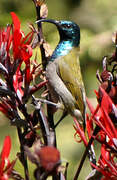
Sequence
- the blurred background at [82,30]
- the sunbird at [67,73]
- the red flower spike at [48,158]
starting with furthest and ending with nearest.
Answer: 1. the blurred background at [82,30]
2. the sunbird at [67,73]
3. the red flower spike at [48,158]

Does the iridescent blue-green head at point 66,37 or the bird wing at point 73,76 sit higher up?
the iridescent blue-green head at point 66,37

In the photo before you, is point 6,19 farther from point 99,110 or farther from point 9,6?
point 99,110

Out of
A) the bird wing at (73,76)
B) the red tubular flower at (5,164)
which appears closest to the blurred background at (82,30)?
the bird wing at (73,76)

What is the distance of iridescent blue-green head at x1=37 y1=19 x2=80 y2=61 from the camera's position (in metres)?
2.36

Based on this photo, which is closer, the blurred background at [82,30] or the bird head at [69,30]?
the bird head at [69,30]

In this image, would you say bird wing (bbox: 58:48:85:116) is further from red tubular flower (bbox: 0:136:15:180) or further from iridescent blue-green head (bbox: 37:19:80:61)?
red tubular flower (bbox: 0:136:15:180)

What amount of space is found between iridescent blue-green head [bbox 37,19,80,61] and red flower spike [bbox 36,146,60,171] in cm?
125

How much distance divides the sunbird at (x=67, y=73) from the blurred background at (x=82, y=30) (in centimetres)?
27

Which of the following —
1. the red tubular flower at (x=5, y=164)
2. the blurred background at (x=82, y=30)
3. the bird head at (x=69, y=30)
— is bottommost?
the blurred background at (x=82, y=30)

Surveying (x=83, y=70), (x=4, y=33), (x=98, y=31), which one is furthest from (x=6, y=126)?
(x=4, y=33)

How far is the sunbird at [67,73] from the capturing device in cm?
232

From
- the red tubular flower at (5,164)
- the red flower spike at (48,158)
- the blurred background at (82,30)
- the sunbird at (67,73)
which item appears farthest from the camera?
the blurred background at (82,30)

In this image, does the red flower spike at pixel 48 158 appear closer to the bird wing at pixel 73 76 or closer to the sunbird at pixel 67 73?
the sunbird at pixel 67 73

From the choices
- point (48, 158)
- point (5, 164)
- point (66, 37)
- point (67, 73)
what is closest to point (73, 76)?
point (67, 73)
